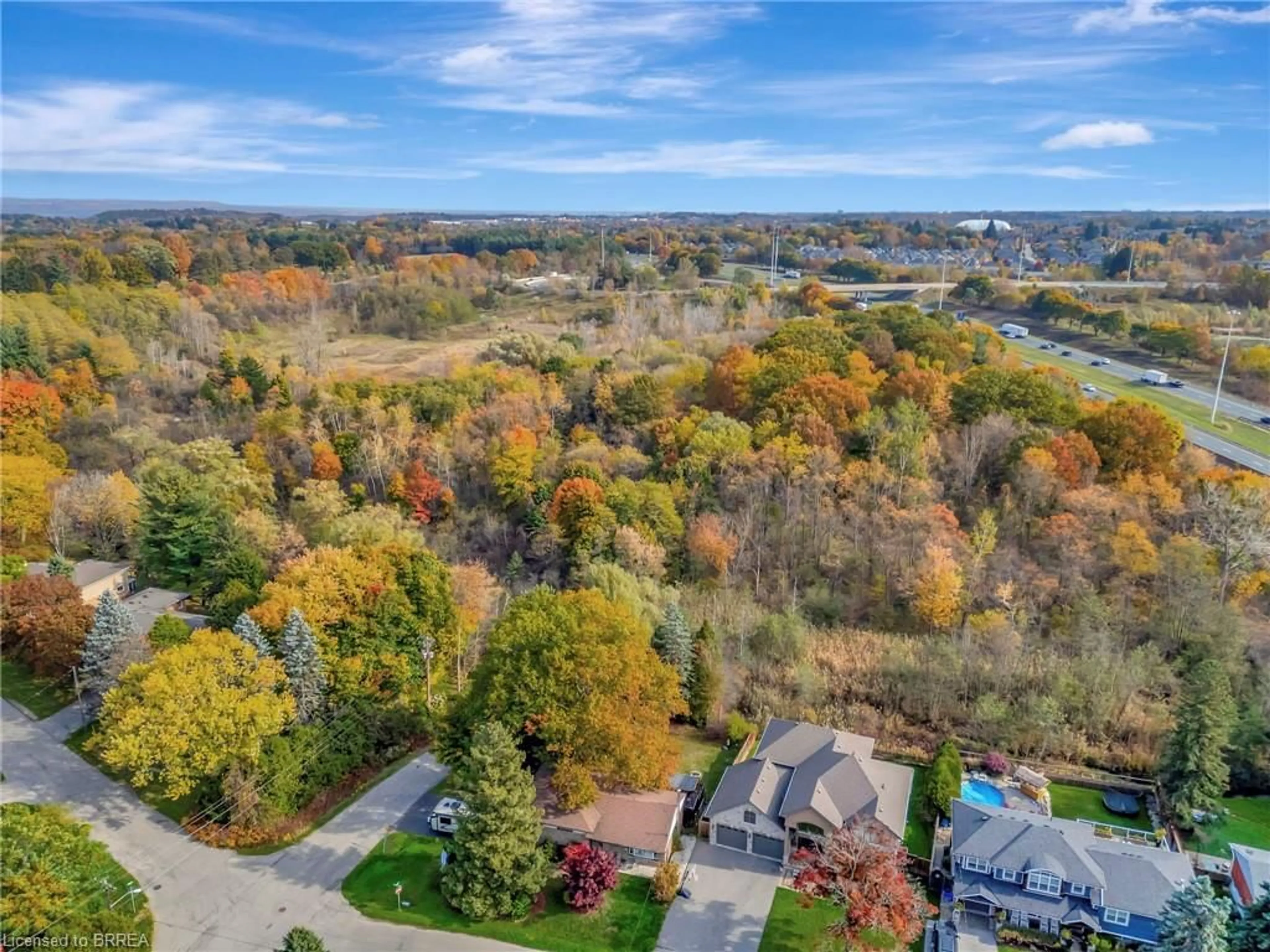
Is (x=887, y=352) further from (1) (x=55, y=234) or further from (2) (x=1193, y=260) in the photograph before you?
(1) (x=55, y=234)

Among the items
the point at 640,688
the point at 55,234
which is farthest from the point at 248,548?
the point at 55,234

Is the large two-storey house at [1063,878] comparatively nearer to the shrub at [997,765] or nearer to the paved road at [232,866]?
the shrub at [997,765]

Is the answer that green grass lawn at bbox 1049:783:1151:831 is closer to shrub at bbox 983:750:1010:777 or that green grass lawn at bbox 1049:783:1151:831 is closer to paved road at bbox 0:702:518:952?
shrub at bbox 983:750:1010:777

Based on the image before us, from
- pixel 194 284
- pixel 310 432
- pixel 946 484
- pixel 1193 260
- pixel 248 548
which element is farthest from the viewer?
pixel 1193 260

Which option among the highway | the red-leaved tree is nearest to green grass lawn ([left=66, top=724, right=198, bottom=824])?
the red-leaved tree

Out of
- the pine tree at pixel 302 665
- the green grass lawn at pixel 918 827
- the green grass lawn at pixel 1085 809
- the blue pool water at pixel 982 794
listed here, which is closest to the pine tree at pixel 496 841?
the pine tree at pixel 302 665

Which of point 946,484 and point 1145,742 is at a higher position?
point 946,484
